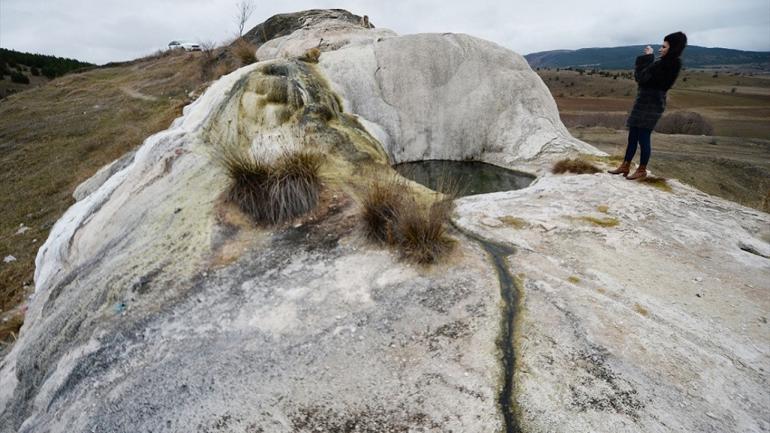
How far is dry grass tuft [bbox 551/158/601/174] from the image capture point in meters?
7.91

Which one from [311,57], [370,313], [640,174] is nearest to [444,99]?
[311,57]

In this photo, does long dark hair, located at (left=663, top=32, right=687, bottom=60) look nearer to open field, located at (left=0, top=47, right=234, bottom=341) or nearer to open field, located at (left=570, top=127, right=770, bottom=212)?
open field, located at (left=570, top=127, right=770, bottom=212)

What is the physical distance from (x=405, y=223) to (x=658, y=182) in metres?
4.74

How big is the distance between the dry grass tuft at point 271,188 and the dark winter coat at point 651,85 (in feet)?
15.6

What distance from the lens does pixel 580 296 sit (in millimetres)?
3869

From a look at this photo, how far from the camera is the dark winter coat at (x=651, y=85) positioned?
5688mm

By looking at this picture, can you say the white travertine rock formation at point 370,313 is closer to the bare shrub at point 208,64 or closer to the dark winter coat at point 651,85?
the dark winter coat at point 651,85

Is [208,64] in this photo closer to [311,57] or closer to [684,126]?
[311,57]

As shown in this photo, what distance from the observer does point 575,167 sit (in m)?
8.09

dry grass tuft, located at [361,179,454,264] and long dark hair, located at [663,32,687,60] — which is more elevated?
long dark hair, located at [663,32,687,60]

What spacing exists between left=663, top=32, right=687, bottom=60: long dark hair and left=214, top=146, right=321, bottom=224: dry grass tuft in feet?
16.3

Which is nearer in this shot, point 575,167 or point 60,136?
point 575,167

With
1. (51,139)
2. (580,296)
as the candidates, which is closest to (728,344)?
(580,296)

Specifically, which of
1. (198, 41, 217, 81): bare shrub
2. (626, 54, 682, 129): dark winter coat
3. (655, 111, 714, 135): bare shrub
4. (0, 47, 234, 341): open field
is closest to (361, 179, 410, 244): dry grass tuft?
(626, 54, 682, 129): dark winter coat
